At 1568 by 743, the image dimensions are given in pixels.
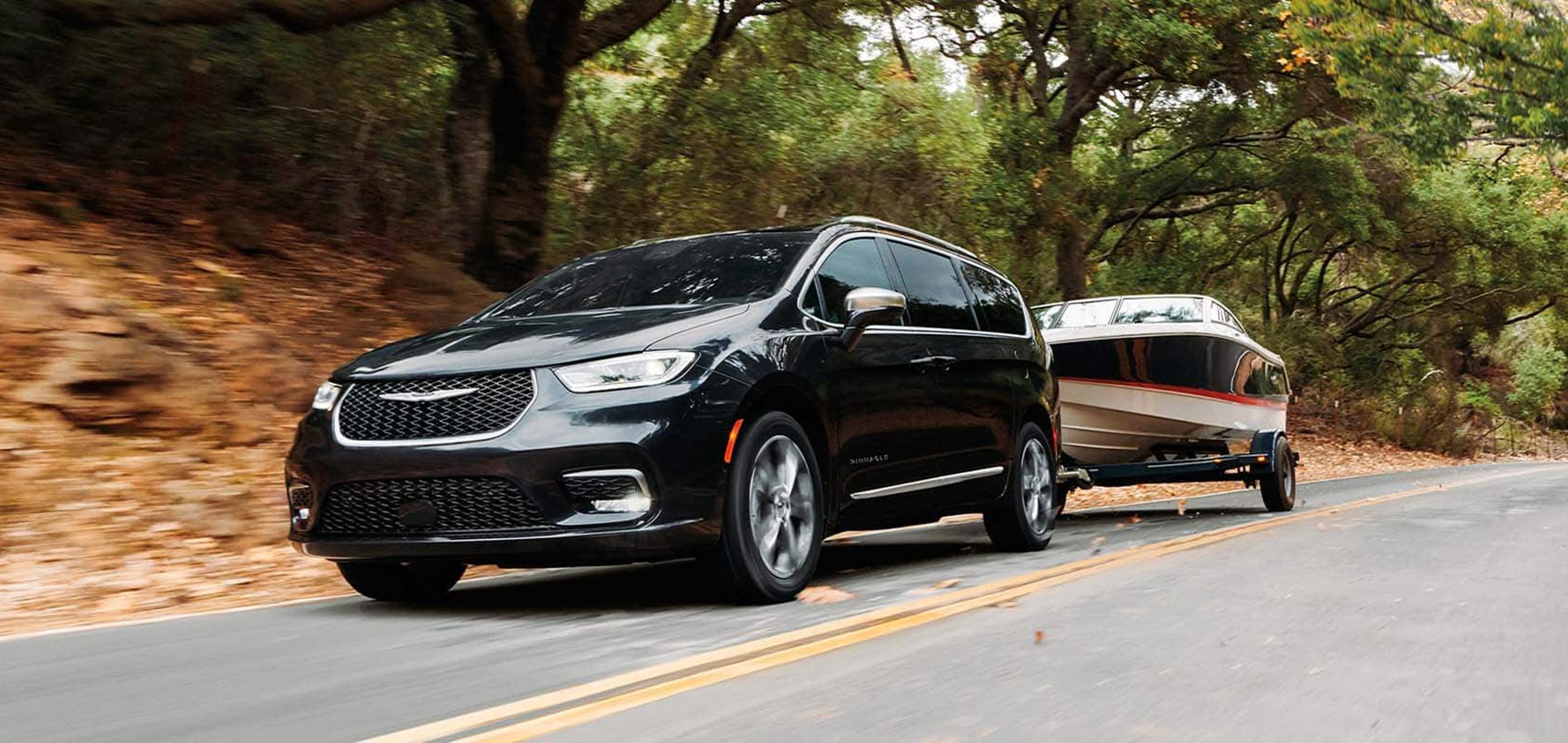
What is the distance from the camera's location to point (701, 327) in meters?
6.57

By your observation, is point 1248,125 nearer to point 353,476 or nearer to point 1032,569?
point 1032,569

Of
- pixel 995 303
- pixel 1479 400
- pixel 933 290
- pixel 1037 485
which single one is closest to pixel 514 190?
pixel 995 303

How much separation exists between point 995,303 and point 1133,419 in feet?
13.6

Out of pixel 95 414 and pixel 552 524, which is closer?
pixel 552 524

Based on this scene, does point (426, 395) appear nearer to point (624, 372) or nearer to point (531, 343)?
point (531, 343)

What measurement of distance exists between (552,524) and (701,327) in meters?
1.10

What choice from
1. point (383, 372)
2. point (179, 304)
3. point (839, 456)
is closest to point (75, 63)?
point (179, 304)

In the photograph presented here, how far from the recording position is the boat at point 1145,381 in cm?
1337

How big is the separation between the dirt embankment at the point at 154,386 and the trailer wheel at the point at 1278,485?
7.53 metres

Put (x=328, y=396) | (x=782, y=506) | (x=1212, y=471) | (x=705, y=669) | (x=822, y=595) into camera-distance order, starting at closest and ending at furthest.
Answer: (x=705, y=669) < (x=328, y=396) < (x=782, y=506) < (x=822, y=595) < (x=1212, y=471)

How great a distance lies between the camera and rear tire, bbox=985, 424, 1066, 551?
9383mm

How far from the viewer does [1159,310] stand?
14.1 m

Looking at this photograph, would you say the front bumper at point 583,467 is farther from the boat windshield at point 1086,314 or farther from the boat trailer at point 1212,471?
the boat windshield at point 1086,314

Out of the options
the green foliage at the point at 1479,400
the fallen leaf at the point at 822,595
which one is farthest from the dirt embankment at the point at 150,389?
the green foliage at the point at 1479,400
